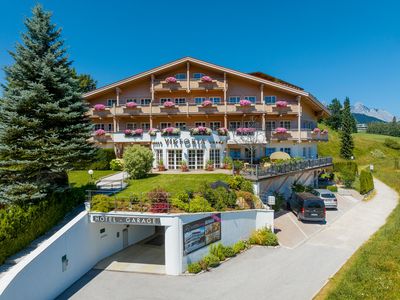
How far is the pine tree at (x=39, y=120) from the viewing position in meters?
16.4

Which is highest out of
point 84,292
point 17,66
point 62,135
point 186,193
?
point 17,66

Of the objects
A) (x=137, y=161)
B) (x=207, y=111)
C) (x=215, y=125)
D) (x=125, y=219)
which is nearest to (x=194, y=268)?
(x=125, y=219)

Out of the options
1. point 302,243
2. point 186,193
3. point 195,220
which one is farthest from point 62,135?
point 302,243

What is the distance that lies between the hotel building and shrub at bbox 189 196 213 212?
13023 mm

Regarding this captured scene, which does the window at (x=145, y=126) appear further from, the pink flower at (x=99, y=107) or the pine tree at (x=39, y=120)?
the pine tree at (x=39, y=120)

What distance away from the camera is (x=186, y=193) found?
17812mm

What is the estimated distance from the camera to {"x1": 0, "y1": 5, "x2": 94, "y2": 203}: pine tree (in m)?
16.4

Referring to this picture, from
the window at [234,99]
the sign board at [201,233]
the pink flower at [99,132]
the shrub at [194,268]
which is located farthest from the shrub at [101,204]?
the window at [234,99]

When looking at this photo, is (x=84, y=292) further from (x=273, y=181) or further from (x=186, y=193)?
(x=273, y=181)

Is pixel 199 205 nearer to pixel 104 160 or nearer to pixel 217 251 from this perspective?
pixel 217 251

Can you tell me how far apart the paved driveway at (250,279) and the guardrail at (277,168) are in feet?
19.7

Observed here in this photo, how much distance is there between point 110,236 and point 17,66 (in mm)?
12288

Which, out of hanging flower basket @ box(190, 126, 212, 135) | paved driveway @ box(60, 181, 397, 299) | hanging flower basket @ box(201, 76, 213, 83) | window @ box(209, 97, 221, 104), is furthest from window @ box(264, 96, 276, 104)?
paved driveway @ box(60, 181, 397, 299)

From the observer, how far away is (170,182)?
24547 mm
